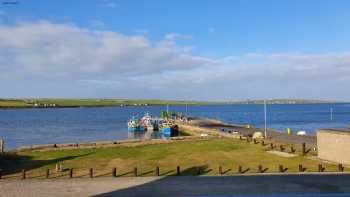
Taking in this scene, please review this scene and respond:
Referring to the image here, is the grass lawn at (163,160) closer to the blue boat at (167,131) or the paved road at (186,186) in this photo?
the paved road at (186,186)

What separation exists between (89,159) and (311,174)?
20.8 meters

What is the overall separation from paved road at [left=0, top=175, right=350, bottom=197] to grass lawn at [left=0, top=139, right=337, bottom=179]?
453 cm

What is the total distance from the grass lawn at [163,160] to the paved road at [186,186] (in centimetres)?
453

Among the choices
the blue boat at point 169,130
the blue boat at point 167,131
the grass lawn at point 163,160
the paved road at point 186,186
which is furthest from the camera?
the blue boat at point 169,130

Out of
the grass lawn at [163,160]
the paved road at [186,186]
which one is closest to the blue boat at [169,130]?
the grass lawn at [163,160]

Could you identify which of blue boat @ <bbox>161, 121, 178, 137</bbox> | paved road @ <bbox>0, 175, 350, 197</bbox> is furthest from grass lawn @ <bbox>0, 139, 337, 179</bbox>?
blue boat @ <bbox>161, 121, 178, 137</bbox>

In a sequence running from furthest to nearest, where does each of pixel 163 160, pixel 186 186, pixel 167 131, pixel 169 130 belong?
pixel 167 131 < pixel 169 130 < pixel 163 160 < pixel 186 186

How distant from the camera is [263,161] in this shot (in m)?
38.9

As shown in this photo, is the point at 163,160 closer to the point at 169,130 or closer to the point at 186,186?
the point at 186,186

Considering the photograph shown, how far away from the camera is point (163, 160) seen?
41094 millimetres

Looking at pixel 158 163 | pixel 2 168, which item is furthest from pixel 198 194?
pixel 2 168

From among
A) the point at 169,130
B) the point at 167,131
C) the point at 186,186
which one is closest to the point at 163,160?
the point at 186,186

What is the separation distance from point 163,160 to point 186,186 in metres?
14.3

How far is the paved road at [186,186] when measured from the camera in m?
24.9
